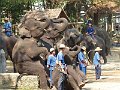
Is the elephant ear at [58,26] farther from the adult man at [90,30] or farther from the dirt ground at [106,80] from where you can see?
the adult man at [90,30]

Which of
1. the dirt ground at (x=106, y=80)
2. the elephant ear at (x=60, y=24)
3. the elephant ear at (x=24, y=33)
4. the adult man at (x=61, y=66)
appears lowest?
the dirt ground at (x=106, y=80)

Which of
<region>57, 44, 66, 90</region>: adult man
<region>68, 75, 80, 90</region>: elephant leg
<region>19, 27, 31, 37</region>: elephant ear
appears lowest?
<region>68, 75, 80, 90</region>: elephant leg

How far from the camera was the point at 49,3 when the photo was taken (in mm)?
40938

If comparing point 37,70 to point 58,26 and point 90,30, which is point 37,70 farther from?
point 90,30

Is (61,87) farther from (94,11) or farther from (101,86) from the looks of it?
(94,11)

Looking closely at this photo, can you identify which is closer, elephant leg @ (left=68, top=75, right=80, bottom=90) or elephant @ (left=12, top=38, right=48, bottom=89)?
elephant leg @ (left=68, top=75, right=80, bottom=90)

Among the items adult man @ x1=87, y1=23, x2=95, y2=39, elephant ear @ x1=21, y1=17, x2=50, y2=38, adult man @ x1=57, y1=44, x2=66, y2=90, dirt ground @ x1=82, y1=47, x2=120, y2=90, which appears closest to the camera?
adult man @ x1=57, y1=44, x2=66, y2=90

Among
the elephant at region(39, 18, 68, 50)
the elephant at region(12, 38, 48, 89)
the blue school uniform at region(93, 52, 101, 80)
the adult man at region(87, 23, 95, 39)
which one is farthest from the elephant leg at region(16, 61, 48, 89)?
the adult man at region(87, 23, 95, 39)

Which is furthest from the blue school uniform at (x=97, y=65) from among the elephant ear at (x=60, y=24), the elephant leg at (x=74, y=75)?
the elephant leg at (x=74, y=75)

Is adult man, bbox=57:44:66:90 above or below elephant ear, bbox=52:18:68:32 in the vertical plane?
below

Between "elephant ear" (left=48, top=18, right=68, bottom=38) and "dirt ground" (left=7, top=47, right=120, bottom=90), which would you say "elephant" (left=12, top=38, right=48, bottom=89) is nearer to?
"dirt ground" (left=7, top=47, right=120, bottom=90)

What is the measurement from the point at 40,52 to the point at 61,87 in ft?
5.64

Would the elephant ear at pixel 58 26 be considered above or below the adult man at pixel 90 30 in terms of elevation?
above

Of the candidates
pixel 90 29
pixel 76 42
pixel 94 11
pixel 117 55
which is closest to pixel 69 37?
pixel 76 42
